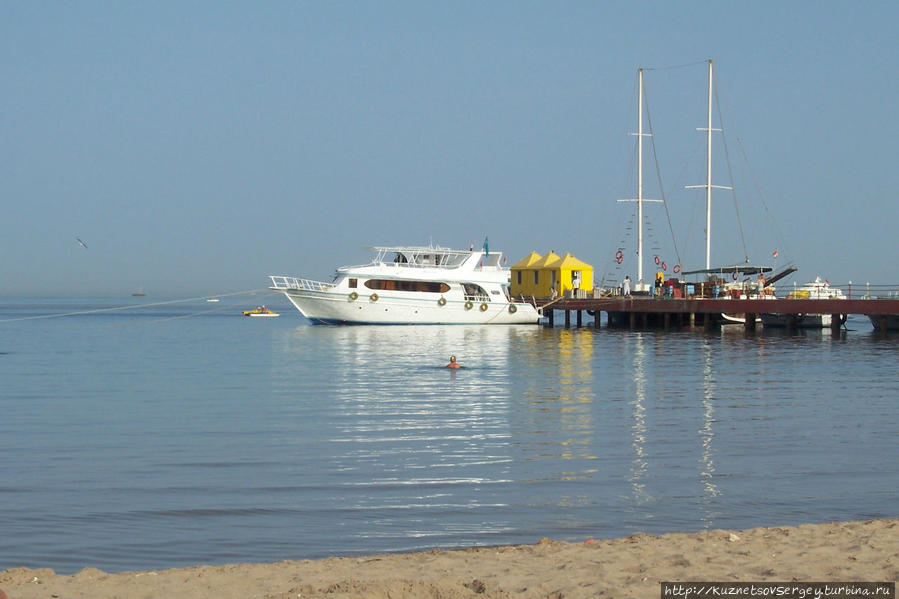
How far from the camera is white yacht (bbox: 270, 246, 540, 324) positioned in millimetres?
58406

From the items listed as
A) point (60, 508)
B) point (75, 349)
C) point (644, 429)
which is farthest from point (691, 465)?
point (75, 349)

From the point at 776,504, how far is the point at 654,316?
53084mm

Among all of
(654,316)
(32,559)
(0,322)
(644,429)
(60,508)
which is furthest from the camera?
(0,322)

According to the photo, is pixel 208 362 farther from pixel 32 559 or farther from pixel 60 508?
pixel 32 559

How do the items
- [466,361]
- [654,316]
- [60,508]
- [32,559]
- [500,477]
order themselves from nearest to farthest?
[32,559], [60,508], [500,477], [466,361], [654,316]

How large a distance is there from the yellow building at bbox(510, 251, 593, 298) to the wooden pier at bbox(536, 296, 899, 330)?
1.67 meters

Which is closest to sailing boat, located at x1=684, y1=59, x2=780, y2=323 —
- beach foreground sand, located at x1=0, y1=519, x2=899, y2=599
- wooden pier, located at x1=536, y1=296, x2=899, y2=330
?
wooden pier, located at x1=536, y1=296, x2=899, y2=330

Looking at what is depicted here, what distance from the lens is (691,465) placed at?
14867 mm

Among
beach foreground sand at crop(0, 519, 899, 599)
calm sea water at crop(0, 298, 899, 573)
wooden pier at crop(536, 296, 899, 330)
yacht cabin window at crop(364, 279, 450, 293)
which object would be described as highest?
yacht cabin window at crop(364, 279, 450, 293)

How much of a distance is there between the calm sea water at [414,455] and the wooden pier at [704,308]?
16.7 metres

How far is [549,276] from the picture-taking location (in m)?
66.7

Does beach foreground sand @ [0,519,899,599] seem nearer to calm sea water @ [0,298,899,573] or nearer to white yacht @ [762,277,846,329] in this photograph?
calm sea water @ [0,298,899,573]

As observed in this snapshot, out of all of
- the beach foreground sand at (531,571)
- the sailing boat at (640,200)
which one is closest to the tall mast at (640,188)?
the sailing boat at (640,200)

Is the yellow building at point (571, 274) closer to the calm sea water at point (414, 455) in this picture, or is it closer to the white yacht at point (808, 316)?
the white yacht at point (808, 316)
